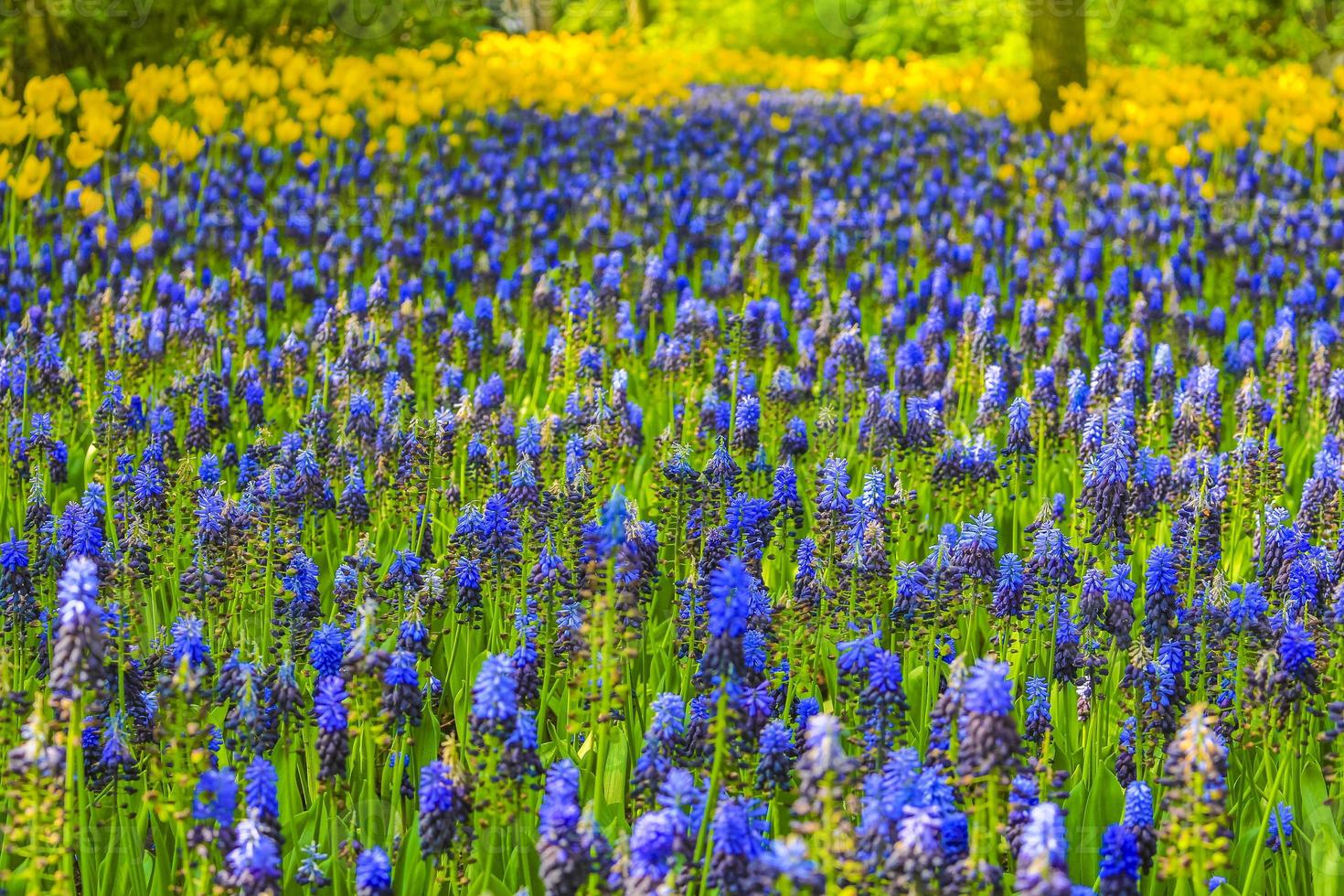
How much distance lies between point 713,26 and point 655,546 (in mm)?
27456

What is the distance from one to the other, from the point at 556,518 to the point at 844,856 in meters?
1.92

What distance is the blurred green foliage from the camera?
12320 mm

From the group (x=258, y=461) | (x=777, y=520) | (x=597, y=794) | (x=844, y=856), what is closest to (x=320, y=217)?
(x=258, y=461)

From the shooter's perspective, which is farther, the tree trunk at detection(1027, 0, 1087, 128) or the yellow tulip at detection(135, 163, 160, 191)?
the tree trunk at detection(1027, 0, 1087, 128)

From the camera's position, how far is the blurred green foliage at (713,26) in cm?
1232
